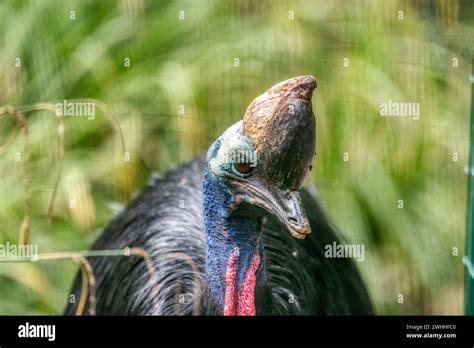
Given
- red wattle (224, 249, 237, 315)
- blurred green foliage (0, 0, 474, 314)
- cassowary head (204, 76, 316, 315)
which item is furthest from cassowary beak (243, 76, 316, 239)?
blurred green foliage (0, 0, 474, 314)

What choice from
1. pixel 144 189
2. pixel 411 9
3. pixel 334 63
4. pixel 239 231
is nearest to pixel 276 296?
pixel 239 231

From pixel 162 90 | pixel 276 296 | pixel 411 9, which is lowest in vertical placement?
pixel 276 296

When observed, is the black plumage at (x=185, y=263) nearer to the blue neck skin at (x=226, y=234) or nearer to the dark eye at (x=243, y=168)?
the blue neck skin at (x=226, y=234)

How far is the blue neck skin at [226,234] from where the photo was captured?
3031 millimetres

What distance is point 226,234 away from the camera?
3055mm

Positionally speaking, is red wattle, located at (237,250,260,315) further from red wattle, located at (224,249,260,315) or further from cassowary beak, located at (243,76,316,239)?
cassowary beak, located at (243,76,316,239)

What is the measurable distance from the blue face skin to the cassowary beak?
0.15 feet

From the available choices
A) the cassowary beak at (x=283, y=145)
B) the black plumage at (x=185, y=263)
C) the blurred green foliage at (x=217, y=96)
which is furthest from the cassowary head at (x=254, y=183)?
the blurred green foliage at (x=217, y=96)

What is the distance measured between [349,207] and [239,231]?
0.82 meters

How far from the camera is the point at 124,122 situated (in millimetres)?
3600

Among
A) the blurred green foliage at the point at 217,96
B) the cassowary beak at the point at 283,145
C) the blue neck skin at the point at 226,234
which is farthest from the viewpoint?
the blurred green foliage at the point at 217,96

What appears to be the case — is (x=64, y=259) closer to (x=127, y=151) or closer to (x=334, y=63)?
(x=127, y=151)

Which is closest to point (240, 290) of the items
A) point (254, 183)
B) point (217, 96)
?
point (254, 183)

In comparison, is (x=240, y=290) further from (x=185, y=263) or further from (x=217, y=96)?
(x=217, y=96)
